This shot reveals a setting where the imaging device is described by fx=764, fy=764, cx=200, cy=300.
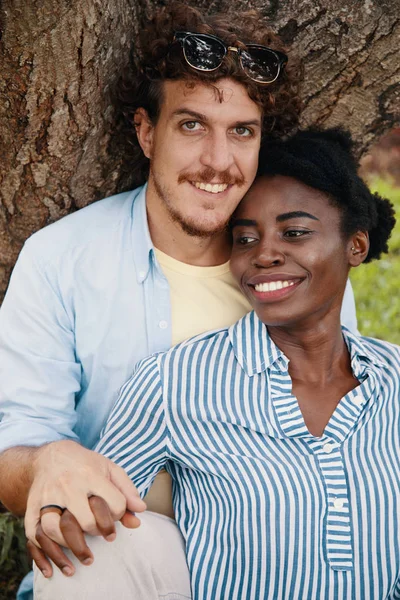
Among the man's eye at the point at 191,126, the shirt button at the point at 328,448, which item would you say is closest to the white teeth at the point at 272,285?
the shirt button at the point at 328,448

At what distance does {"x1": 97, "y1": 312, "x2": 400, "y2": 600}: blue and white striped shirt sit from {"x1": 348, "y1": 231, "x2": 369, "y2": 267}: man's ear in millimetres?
430

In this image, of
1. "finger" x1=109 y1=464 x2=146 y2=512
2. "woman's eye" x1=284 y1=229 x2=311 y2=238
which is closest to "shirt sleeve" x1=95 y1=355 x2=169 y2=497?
"finger" x1=109 y1=464 x2=146 y2=512

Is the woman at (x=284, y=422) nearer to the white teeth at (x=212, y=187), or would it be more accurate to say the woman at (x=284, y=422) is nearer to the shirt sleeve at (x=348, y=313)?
the white teeth at (x=212, y=187)

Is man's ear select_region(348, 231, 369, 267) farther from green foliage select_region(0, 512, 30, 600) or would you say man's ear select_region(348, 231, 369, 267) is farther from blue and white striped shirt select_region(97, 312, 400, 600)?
green foliage select_region(0, 512, 30, 600)

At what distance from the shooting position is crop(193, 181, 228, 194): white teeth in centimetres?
292

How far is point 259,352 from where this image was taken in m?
2.74

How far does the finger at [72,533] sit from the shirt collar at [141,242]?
111 centimetres

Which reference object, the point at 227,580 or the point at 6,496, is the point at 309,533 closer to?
the point at 227,580

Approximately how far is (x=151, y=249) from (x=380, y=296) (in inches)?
116

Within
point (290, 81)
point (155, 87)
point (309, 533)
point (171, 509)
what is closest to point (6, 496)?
point (171, 509)

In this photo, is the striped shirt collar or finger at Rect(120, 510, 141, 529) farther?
the striped shirt collar

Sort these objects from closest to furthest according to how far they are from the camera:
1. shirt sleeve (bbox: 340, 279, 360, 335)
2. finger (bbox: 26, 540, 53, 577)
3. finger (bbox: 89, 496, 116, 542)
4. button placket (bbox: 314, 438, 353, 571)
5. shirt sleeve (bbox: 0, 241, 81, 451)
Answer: finger (bbox: 89, 496, 116, 542)
finger (bbox: 26, 540, 53, 577)
button placket (bbox: 314, 438, 353, 571)
shirt sleeve (bbox: 0, 241, 81, 451)
shirt sleeve (bbox: 340, 279, 360, 335)

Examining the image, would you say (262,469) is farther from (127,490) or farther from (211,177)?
(211,177)

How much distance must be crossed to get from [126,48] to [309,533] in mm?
1939
